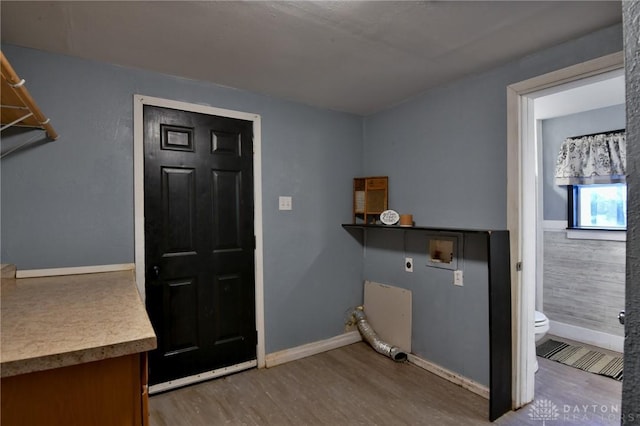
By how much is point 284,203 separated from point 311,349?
132cm

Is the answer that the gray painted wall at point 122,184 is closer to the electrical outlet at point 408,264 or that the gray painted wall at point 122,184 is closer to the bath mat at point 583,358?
the electrical outlet at point 408,264

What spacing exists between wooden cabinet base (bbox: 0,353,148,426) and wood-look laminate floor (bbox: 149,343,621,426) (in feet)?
4.22

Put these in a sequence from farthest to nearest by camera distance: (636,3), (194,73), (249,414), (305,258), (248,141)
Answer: (305,258), (248,141), (194,73), (249,414), (636,3)

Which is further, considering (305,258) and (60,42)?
(305,258)

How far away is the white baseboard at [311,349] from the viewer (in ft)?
9.06

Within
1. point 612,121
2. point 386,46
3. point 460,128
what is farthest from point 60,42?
point 612,121

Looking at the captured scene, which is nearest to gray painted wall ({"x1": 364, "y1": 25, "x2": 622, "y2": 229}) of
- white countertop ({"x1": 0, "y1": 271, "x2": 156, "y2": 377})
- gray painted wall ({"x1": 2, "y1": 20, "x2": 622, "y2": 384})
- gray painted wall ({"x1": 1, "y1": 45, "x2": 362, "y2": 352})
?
gray painted wall ({"x1": 2, "y1": 20, "x2": 622, "y2": 384})

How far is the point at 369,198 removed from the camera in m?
3.15

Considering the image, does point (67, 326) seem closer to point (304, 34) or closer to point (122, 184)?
point (122, 184)

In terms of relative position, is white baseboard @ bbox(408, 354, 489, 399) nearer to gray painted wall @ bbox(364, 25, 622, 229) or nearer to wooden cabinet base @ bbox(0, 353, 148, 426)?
gray painted wall @ bbox(364, 25, 622, 229)

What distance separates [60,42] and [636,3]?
2439mm

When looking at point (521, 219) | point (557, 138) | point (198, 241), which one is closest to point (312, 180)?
point (198, 241)

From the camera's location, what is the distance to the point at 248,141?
268 cm

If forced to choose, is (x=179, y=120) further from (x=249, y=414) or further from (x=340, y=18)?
(x=249, y=414)
